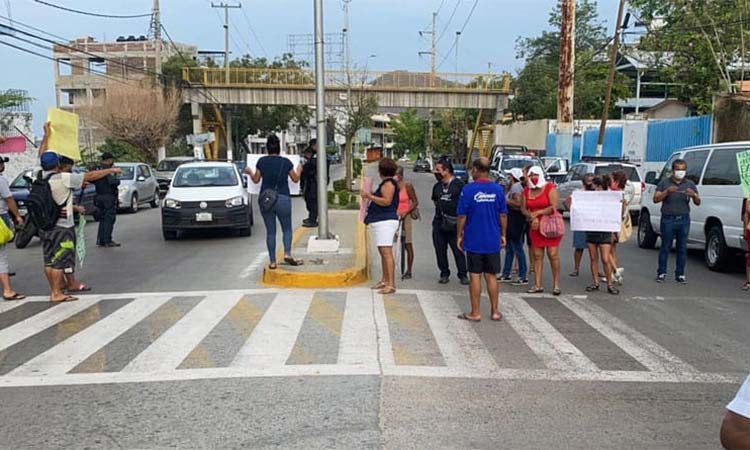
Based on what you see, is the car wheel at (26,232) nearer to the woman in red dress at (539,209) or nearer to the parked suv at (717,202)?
the woman in red dress at (539,209)

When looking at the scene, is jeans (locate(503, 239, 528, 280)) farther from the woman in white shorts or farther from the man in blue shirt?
the man in blue shirt

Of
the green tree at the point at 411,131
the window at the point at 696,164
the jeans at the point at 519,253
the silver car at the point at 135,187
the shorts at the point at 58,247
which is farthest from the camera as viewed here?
the green tree at the point at 411,131

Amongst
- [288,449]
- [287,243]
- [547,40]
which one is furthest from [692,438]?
[547,40]

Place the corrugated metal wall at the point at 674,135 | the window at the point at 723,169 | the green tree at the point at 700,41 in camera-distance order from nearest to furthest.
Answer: the window at the point at 723,169 → the corrugated metal wall at the point at 674,135 → the green tree at the point at 700,41

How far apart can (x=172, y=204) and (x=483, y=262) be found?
8.77 metres

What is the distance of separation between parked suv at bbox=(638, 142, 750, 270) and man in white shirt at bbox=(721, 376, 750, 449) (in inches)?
377

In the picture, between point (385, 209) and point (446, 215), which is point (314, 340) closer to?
point (385, 209)

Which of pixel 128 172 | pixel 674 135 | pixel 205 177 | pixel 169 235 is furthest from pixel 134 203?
pixel 674 135

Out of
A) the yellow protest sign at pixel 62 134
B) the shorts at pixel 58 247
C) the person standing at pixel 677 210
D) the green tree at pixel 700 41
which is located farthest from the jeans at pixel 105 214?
the green tree at pixel 700 41

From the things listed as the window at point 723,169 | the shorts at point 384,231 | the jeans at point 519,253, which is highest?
the window at point 723,169

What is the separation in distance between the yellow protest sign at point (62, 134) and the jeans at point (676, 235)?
8.52 m

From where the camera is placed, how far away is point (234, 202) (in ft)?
48.8

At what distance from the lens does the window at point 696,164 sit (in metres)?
12.5

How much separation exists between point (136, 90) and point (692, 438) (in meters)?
39.4
